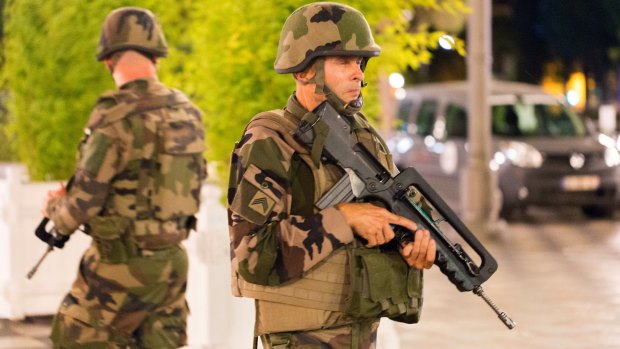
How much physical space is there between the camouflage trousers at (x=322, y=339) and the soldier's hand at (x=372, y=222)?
0.96 feet

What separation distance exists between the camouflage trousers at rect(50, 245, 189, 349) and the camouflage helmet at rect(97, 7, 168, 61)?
2.71 feet

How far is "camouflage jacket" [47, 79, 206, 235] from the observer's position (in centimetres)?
539

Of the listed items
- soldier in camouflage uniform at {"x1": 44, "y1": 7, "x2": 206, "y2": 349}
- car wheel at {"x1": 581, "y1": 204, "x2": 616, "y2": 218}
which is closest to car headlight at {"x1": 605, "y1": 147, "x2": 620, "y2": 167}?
car wheel at {"x1": 581, "y1": 204, "x2": 616, "y2": 218}

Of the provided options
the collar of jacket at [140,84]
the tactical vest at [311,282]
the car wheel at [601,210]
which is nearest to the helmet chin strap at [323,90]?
the tactical vest at [311,282]

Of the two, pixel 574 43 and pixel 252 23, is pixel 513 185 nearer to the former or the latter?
pixel 252 23

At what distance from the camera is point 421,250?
380cm

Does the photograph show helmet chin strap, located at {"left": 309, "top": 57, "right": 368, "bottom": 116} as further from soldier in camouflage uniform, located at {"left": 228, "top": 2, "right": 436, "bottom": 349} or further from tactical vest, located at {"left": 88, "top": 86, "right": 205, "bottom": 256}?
tactical vest, located at {"left": 88, "top": 86, "right": 205, "bottom": 256}

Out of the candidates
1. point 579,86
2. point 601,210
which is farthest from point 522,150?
point 579,86

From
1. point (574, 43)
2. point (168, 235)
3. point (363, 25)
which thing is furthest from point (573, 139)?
point (574, 43)

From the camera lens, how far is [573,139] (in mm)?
17609

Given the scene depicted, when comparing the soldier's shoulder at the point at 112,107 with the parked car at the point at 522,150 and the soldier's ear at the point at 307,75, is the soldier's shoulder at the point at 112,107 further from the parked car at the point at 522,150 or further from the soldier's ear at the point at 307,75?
the parked car at the point at 522,150

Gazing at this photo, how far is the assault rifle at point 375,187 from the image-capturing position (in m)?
3.84

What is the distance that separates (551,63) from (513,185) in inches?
1300

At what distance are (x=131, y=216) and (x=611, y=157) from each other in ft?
41.6
